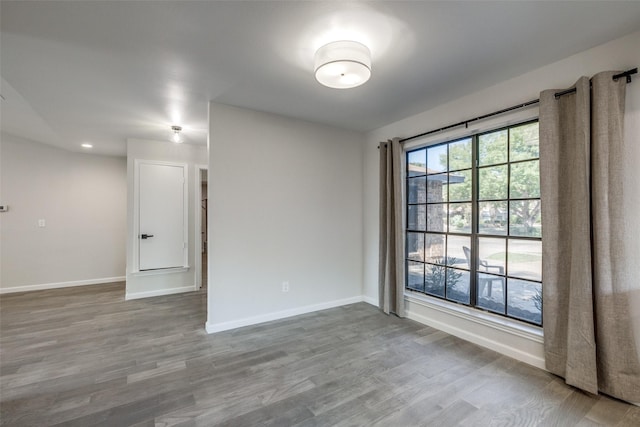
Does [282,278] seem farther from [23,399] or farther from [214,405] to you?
[23,399]

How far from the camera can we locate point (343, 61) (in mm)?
1859

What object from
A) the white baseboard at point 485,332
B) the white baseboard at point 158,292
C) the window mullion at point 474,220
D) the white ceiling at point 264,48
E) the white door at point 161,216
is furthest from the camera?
the white door at point 161,216

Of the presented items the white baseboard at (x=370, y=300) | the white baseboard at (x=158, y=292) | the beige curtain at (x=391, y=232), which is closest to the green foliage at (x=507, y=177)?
the beige curtain at (x=391, y=232)

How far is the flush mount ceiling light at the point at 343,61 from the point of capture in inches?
73.5

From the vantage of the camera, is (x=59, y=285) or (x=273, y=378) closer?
(x=273, y=378)

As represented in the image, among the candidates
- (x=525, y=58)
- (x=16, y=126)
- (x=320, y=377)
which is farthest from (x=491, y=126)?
(x=16, y=126)

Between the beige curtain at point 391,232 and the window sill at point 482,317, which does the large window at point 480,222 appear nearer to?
the window sill at point 482,317

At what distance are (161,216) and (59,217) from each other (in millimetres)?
2119

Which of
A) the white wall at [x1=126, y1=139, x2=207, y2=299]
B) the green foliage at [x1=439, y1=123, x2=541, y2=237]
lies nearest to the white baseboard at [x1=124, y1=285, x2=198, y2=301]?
the white wall at [x1=126, y1=139, x2=207, y2=299]

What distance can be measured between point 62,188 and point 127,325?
3434mm

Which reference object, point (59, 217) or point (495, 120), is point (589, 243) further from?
point (59, 217)

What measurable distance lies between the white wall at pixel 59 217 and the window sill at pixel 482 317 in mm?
5565

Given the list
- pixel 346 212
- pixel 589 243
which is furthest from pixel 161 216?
pixel 589 243

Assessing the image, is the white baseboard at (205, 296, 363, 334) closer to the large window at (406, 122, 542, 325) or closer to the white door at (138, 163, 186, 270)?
the large window at (406, 122, 542, 325)
